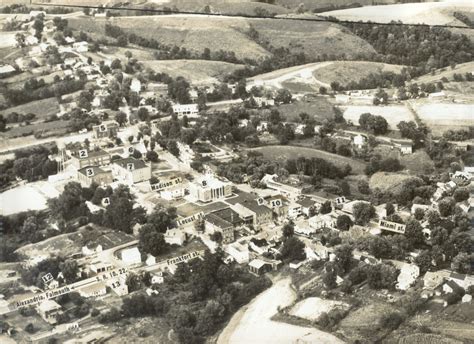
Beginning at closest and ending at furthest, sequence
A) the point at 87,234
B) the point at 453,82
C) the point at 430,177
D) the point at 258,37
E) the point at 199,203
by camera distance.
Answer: the point at 87,234, the point at 199,203, the point at 430,177, the point at 453,82, the point at 258,37

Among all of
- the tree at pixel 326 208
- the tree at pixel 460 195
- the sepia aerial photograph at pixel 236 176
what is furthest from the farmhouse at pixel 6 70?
the tree at pixel 460 195

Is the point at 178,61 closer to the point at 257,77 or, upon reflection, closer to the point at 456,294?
the point at 257,77

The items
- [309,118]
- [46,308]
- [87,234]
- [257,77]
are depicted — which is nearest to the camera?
[46,308]

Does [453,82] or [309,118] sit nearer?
[309,118]

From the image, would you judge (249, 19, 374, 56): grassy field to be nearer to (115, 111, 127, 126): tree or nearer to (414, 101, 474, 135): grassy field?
(414, 101, 474, 135): grassy field

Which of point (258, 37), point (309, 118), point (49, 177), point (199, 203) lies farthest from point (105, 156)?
point (258, 37)

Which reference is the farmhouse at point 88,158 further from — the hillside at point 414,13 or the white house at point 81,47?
the hillside at point 414,13
